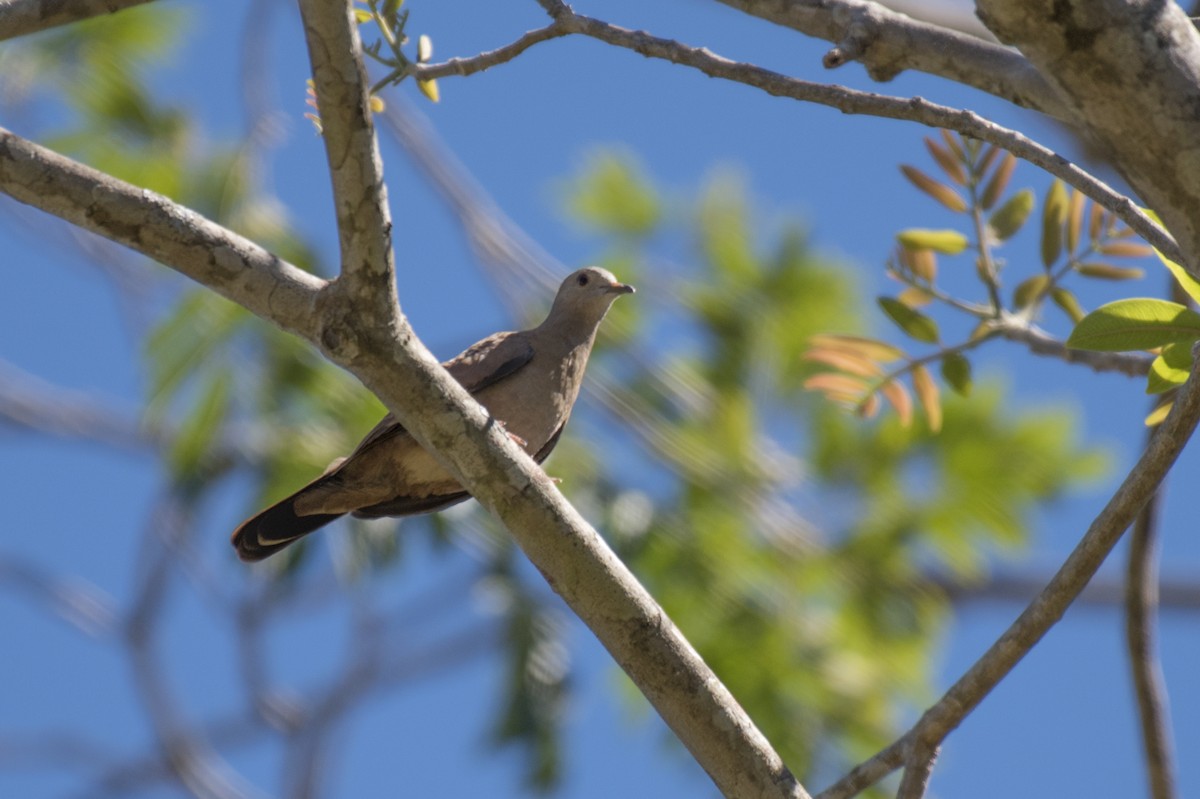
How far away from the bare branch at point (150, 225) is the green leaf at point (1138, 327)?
1.79 metres

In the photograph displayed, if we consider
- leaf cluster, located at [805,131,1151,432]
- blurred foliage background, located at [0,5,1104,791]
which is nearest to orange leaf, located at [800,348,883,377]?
leaf cluster, located at [805,131,1151,432]

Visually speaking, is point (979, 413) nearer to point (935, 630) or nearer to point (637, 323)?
point (935, 630)

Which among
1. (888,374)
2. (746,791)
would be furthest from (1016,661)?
(888,374)

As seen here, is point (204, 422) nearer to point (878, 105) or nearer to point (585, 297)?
point (585, 297)

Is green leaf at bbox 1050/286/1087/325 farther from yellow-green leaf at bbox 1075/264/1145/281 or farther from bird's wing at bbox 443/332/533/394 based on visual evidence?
bird's wing at bbox 443/332/533/394

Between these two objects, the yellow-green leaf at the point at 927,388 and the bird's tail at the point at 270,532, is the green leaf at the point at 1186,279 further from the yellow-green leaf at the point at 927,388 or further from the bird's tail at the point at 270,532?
the bird's tail at the point at 270,532

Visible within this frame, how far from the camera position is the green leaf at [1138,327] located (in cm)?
325

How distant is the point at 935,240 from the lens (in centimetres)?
443

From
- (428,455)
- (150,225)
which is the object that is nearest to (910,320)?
(428,455)

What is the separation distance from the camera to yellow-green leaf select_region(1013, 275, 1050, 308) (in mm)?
4469

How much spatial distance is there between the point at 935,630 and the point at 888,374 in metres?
4.85

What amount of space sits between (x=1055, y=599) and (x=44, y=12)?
293cm

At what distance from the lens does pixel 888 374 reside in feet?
14.6

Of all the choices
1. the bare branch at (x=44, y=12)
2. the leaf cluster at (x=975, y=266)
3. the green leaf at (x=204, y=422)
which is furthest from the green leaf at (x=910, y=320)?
the green leaf at (x=204, y=422)
